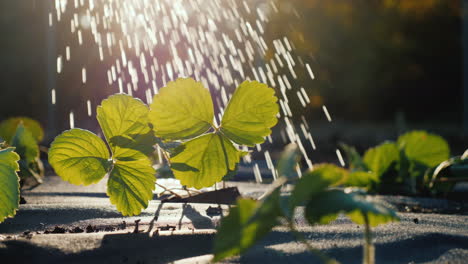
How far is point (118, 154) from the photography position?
92 centimetres

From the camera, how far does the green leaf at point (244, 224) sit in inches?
18.8

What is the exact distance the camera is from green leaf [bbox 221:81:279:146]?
88 cm

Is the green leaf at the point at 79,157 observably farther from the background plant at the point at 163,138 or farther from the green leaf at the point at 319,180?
the green leaf at the point at 319,180

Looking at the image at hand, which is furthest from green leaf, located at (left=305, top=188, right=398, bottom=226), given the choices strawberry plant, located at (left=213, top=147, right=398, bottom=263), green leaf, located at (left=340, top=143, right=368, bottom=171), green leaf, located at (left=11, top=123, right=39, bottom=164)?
green leaf, located at (left=11, top=123, right=39, bottom=164)

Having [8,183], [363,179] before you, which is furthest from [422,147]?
[8,183]

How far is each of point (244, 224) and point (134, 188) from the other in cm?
46

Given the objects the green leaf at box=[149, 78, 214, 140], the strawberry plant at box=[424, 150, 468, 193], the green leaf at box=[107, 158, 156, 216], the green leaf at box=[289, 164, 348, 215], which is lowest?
the strawberry plant at box=[424, 150, 468, 193]

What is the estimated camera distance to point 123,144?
0.91 m

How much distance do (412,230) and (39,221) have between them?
792 mm

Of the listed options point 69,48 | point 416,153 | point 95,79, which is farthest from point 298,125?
point 416,153

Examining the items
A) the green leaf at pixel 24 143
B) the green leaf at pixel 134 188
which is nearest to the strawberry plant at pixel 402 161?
the green leaf at pixel 134 188

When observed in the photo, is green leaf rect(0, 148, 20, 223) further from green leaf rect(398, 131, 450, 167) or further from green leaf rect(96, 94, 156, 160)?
green leaf rect(398, 131, 450, 167)

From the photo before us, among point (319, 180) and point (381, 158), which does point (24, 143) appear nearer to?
point (381, 158)

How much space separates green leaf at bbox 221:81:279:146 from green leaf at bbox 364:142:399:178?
0.54m
